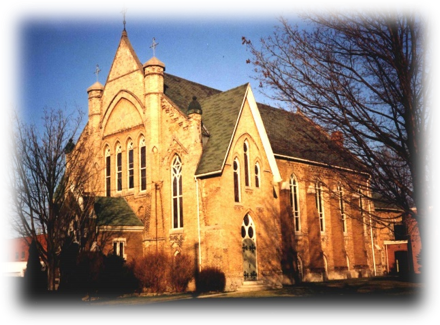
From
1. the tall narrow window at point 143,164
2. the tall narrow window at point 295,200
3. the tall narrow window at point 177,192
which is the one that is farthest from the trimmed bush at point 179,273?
the tall narrow window at point 295,200

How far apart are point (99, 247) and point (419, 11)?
2090 cm

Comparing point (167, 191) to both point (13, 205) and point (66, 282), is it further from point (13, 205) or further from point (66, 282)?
point (13, 205)

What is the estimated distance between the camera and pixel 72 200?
22.2 meters

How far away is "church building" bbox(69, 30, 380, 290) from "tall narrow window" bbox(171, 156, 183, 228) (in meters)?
0.07

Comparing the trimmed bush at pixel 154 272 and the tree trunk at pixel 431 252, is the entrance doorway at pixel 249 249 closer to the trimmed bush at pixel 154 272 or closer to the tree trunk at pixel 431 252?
the trimmed bush at pixel 154 272

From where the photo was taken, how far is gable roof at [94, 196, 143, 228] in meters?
28.1

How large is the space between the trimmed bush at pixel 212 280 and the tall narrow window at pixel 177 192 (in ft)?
12.1

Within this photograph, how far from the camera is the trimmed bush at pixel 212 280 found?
82.3 ft

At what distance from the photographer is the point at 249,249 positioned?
27.6 metres

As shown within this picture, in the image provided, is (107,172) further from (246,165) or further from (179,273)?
(179,273)

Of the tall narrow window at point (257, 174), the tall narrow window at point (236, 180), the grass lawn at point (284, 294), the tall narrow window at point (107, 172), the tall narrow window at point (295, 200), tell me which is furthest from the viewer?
the tall narrow window at point (295, 200)

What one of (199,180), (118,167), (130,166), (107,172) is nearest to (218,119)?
(199,180)

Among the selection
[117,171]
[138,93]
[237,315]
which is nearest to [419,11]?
[237,315]

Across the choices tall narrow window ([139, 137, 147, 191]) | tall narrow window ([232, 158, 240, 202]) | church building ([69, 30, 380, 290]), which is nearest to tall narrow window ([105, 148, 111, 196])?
church building ([69, 30, 380, 290])
